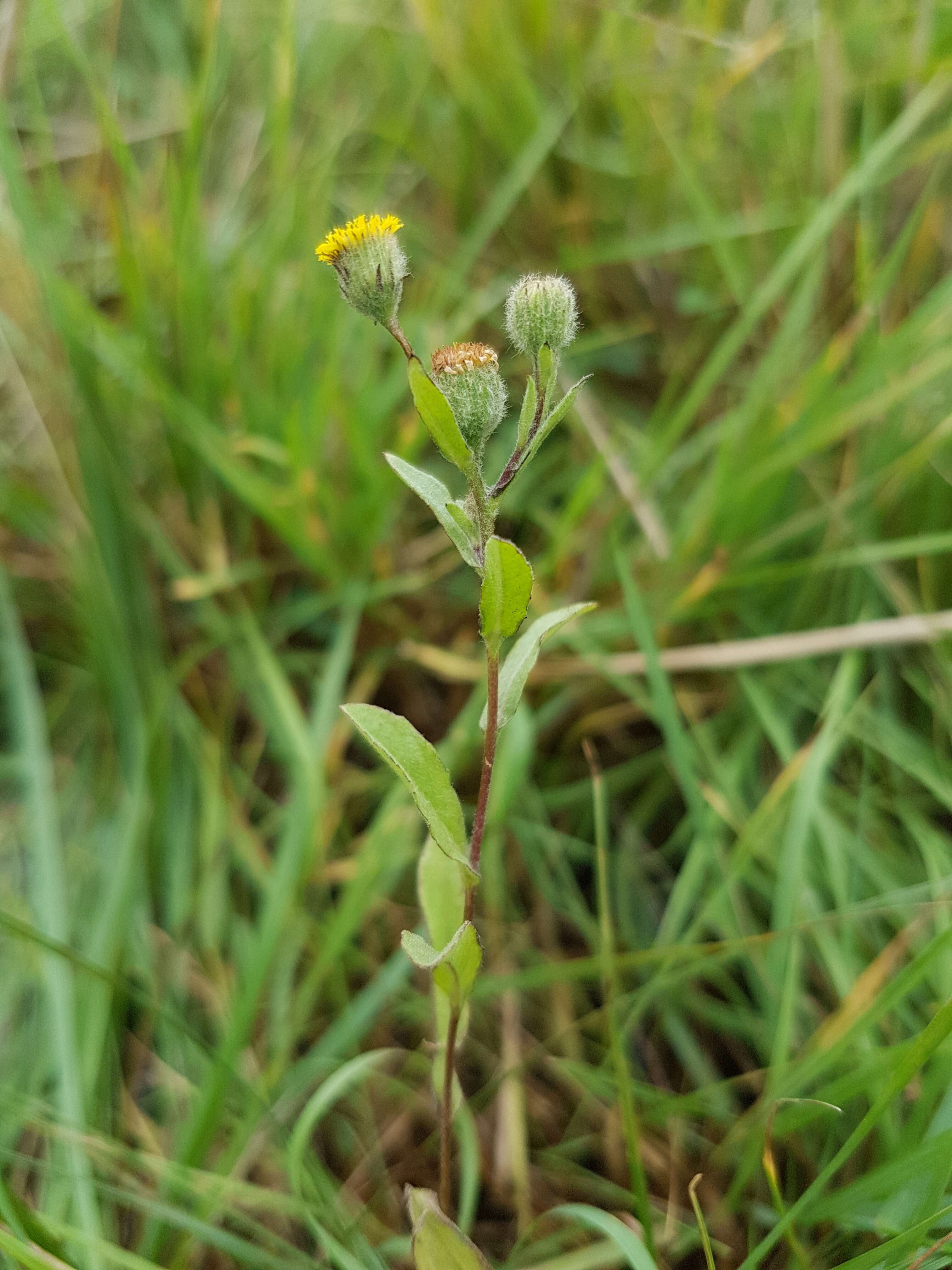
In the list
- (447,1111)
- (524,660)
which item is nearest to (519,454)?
(524,660)

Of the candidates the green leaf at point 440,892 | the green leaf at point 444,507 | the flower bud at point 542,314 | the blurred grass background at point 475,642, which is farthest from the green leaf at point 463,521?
the blurred grass background at point 475,642

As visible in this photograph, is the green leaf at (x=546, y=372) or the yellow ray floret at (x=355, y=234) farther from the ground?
the yellow ray floret at (x=355, y=234)

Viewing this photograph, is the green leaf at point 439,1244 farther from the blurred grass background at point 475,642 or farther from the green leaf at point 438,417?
the green leaf at point 438,417

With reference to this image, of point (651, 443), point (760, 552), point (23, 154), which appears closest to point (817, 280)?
point (651, 443)

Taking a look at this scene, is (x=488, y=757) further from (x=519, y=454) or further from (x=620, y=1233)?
(x=620, y=1233)

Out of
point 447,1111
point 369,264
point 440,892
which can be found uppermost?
point 369,264

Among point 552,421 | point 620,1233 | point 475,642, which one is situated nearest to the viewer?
point 552,421
